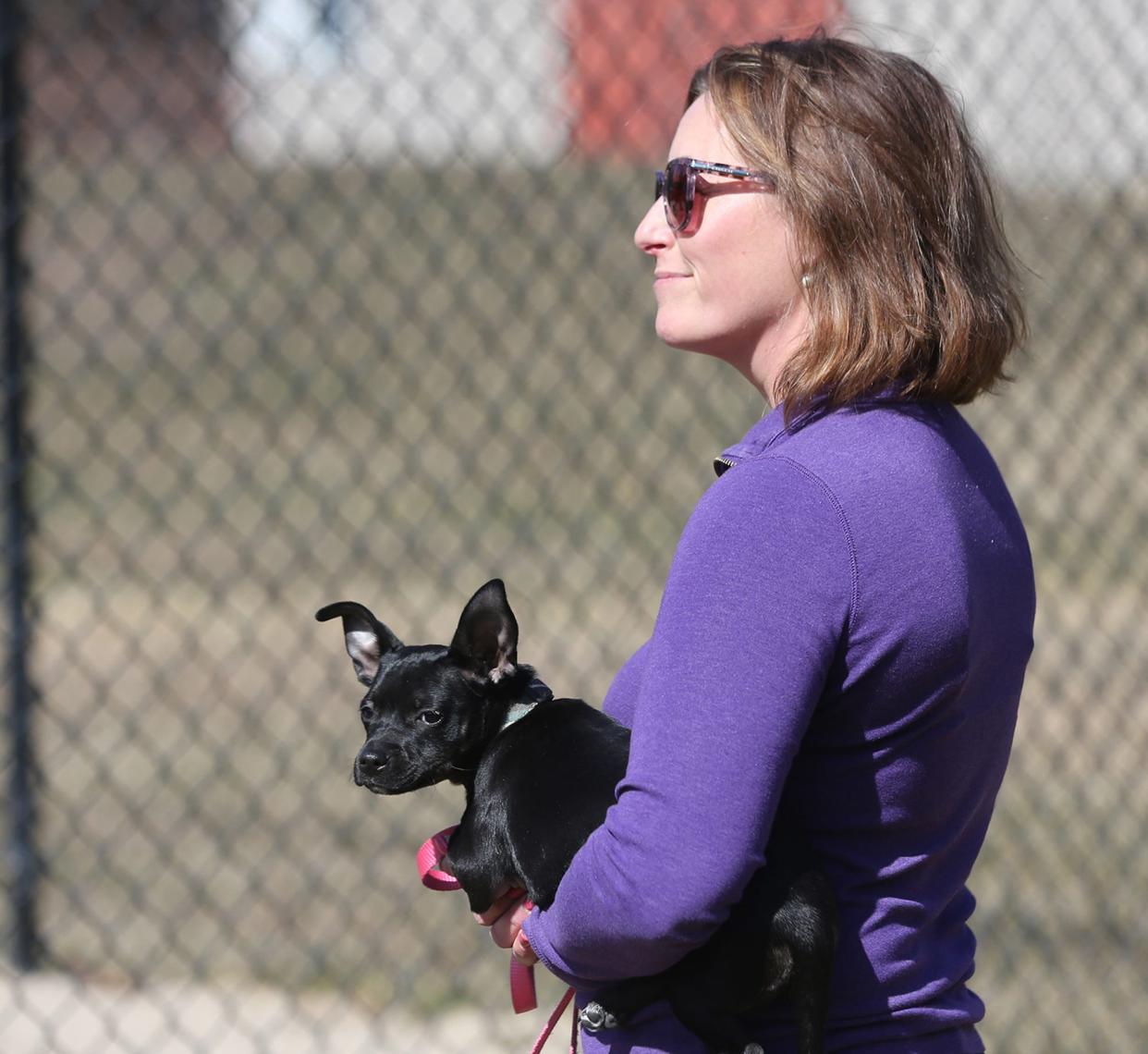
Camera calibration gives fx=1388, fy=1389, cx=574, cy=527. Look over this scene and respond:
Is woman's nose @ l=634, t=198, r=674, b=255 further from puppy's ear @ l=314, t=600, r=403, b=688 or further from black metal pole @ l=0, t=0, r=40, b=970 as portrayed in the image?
black metal pole @ l=0, t=0, r=40, b=970

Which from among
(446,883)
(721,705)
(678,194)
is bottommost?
(446,883)

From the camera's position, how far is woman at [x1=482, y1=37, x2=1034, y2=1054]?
1.28 m

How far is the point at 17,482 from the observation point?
334 cm

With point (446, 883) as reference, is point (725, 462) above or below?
above

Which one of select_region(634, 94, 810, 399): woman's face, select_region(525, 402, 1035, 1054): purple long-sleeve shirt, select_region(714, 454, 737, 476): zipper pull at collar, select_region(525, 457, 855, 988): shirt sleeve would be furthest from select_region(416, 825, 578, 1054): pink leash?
select_region(634, 94, 810, 399): woman's face

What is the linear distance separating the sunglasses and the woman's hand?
81 centimetres

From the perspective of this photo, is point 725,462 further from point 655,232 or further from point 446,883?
point 446,883

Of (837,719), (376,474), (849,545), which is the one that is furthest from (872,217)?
(376,474)

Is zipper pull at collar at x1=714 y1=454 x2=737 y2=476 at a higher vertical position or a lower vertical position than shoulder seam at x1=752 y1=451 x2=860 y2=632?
higher

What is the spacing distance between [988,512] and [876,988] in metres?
0.52

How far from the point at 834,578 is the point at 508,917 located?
63 cm

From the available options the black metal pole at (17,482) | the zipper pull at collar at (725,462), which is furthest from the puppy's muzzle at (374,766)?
the black metal pole at (17,482)

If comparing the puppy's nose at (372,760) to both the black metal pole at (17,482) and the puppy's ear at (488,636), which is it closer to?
the puppy's ear at (488,636)

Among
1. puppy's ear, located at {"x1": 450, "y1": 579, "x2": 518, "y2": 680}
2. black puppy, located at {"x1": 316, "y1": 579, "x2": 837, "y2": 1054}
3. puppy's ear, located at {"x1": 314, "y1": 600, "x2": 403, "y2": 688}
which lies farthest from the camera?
puppy's ear, located at {"x1": 314, "y1": 600, "x2": 403, "y2": 688}
